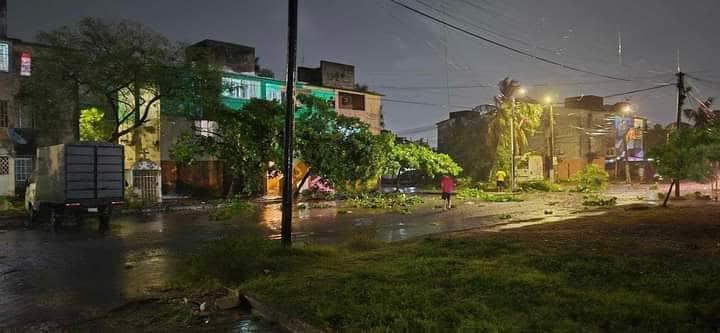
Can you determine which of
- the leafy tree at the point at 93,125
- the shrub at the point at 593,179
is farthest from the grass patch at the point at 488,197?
the leafy tree at the point at 93,125

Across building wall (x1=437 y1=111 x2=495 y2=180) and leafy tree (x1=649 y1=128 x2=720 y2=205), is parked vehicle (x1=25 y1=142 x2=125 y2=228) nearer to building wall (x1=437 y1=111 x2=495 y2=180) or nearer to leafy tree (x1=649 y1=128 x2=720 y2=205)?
leafy tree (x1=649 y1=128 x2=720 y2=205)

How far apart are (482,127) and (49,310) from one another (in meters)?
46.2

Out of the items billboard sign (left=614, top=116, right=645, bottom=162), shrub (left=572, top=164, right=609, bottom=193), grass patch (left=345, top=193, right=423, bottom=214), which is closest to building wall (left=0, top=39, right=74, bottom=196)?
grass patch (left=345, top=193, right=423, bottom=214)

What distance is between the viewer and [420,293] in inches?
269

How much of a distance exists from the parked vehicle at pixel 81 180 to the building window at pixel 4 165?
10.0 meters

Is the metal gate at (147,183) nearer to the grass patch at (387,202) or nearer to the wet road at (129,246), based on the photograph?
the wet road at (129,246)

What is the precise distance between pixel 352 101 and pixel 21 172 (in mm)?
24532

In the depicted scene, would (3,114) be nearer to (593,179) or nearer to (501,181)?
(501,181)

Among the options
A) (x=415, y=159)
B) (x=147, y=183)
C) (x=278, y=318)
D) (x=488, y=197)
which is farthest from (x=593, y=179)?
(x=278, y=318)

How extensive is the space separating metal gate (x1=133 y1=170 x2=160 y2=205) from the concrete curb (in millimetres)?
23993

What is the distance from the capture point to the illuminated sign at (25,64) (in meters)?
26.1

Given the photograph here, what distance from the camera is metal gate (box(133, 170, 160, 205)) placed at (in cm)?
2926

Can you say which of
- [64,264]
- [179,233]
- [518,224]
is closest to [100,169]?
[179,233]

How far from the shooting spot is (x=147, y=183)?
29.7 m
